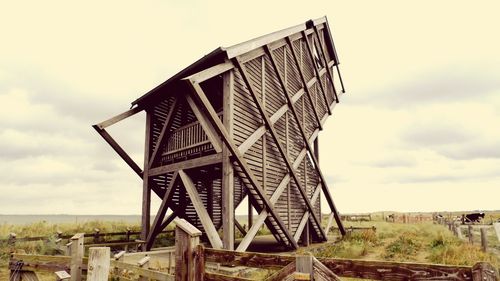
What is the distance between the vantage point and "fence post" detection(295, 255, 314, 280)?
3.45 metres

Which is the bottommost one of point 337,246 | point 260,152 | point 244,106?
point 337,246

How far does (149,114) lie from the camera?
1452 centimetres

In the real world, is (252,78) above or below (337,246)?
above

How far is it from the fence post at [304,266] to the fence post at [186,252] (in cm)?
163

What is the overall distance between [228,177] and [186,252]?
564cm

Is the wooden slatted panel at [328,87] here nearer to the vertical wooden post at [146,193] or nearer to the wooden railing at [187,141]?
the wooden railing at [187,141]

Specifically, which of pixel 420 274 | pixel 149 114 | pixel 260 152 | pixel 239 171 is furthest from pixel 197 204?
pixel 420 274

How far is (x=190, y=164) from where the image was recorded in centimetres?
1188

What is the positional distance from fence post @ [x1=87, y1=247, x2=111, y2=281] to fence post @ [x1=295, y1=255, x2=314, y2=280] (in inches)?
112

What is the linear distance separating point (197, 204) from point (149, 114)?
17.0 feet

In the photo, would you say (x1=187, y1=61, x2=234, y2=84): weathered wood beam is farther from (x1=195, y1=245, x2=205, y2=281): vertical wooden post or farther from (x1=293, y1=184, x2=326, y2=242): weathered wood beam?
(x1=293, y1=184, x2=326, y2=242): weathered wood beam

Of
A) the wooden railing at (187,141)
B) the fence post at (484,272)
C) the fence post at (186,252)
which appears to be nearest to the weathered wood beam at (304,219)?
the wooden railing at (187,141)

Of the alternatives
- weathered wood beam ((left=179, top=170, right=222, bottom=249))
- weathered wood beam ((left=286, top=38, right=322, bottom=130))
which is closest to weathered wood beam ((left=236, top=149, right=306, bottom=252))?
weathered wood beam ((left=179, top=170, right=222, bottom=249))

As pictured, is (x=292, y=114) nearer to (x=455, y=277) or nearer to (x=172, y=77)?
(x=172, y=77)
